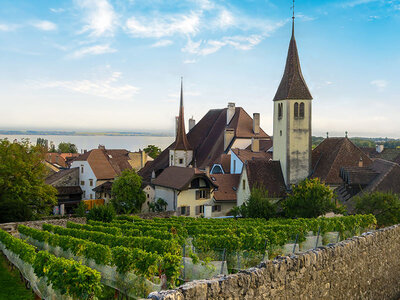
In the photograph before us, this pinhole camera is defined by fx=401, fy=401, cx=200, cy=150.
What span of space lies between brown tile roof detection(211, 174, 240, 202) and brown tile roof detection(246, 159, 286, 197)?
4.34 metres

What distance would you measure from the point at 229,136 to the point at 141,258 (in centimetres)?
4267

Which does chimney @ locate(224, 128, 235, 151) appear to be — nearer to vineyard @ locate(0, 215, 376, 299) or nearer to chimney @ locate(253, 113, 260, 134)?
chimney @ locate(253, 113, 260, 134)

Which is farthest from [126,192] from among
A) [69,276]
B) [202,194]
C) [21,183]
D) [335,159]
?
[69,276]

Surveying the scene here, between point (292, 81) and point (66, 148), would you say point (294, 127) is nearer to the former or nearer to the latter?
point (292, 81)

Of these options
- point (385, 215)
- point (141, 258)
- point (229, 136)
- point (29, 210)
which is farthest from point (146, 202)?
point (141, 258)

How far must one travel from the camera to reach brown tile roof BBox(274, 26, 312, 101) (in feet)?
135

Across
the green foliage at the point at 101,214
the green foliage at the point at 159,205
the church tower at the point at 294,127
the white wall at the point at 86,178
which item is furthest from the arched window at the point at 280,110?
the white wall at the point at 86,178

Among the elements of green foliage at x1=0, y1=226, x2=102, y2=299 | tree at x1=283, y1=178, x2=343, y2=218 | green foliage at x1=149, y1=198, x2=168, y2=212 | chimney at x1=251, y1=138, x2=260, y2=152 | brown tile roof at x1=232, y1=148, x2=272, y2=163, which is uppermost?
chimney at x1=251, y1=138, x2=260, y2=152

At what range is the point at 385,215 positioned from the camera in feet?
81.8

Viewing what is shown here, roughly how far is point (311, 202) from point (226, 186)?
14779 millimetres

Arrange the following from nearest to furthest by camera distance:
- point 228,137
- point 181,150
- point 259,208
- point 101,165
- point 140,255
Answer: point 140,255 < point 259,208 < point 228,137 < point 181,150 < point 101,165

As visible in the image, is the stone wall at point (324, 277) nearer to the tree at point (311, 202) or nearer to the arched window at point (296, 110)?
the tree at point (311, 202)

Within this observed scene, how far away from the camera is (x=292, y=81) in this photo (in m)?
41.4

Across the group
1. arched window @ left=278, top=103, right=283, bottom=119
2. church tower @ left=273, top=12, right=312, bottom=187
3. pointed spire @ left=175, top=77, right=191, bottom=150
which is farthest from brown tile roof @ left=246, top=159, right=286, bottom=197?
pointed spire @ left=175, top=77, right=191, bottom=150
